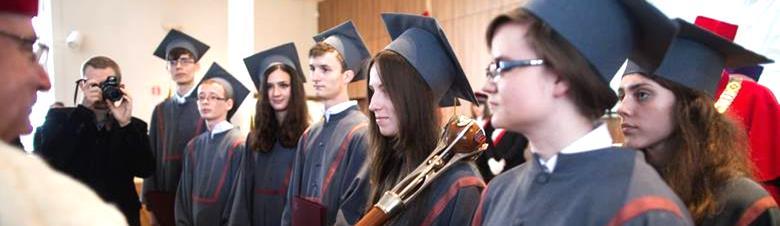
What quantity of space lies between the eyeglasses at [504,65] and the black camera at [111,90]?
232 centimetres

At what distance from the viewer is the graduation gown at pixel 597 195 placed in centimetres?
93

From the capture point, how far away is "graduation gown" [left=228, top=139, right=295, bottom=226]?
278 centimetres

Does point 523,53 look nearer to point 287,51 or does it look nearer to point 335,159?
point 335,159

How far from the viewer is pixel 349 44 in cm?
255

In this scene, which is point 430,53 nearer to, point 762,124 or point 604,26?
point 604,26

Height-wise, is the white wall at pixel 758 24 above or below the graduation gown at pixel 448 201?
above

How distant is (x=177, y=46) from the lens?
138 inches

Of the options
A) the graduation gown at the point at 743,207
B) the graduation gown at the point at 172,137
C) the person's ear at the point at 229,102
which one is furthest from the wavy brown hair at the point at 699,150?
the graduation gown at the point at 172,137

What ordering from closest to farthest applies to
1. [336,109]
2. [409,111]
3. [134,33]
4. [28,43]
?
1. [28,43]
2. [409,111]
3. [336,109]
4. [134,33]

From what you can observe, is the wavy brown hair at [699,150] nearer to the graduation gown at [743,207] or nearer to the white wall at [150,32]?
the graduation gown at [743,207]

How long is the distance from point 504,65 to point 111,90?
2.38 m

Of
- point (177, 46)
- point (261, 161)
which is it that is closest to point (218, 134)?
point (261, 161)

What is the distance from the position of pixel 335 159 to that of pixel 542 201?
4.25 feet

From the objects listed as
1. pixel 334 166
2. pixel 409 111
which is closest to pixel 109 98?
pixel 334 166
